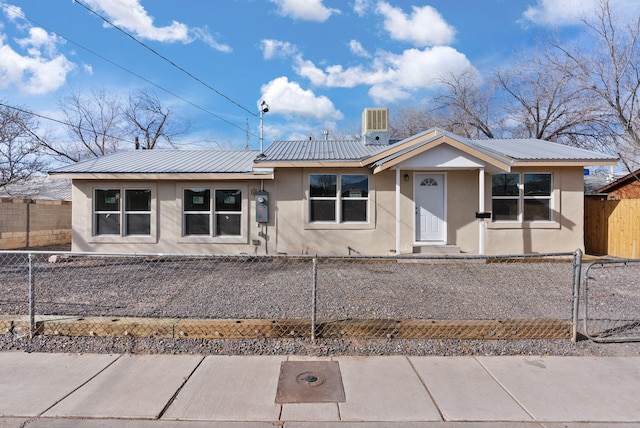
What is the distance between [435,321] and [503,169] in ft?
24.1

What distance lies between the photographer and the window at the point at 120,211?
1184 centimetres

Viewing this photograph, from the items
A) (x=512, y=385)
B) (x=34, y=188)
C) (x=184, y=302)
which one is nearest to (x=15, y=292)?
(x=184, y=302)

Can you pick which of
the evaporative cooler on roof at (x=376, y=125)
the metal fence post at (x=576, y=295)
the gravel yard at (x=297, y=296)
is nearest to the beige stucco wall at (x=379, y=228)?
the gravel yard at (x=297, y=296)

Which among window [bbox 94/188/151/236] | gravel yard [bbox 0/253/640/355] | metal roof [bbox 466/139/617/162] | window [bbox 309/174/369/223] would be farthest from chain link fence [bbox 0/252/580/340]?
metal roof [bbox 466/139/617/162]

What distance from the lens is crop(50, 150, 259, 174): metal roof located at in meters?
11.4

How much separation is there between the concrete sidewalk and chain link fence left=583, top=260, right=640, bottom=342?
0.75 metres

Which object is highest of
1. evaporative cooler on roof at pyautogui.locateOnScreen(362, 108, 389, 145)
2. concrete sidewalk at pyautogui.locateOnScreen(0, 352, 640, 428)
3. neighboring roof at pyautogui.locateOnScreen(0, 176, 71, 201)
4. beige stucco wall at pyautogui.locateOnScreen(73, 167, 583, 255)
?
evaporative cooler on roof at pyautogui.locateOnScreen(362, 108, 389, 145)

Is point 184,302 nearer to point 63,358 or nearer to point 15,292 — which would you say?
point 63,358

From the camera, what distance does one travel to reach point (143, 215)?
11859 millimetres

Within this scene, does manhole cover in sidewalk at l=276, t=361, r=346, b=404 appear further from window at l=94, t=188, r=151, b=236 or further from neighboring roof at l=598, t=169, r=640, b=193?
neighboring roof at l=598, t=169, r=640, b=193

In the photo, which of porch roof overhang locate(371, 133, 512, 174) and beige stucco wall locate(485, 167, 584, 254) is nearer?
porch roof overhang locate(371, 133, 512, 174)

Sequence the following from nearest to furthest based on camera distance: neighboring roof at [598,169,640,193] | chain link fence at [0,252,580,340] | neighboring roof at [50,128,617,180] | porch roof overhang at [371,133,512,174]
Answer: chain link fence at [0,252,580,340], porch roof overhang at [371,133,512,174], neighboring roof at [50,128,617,180], neighboring roof at [598,169,640,193]

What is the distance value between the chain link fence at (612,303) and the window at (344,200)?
6078 mm

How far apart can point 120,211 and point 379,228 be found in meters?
8.27
